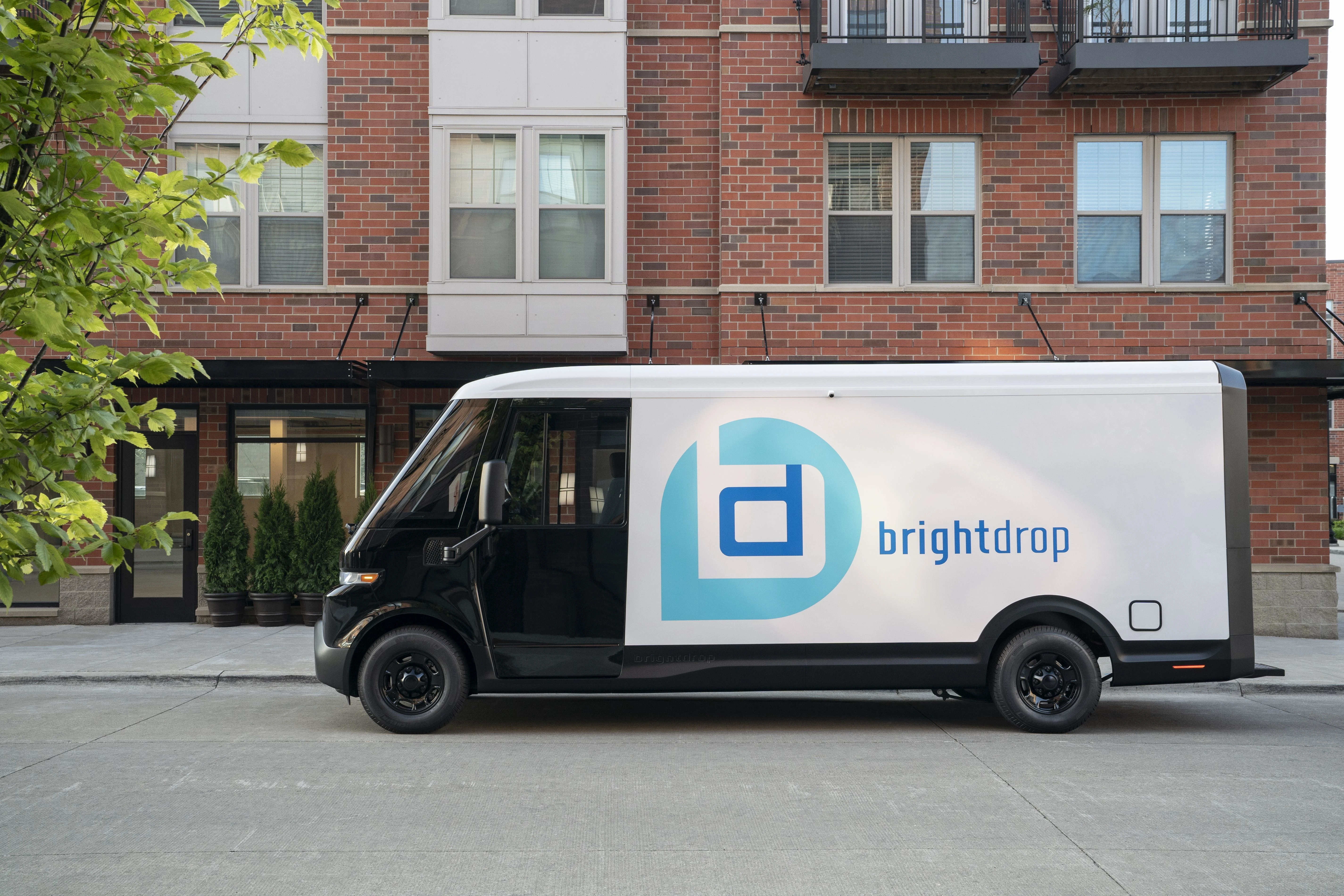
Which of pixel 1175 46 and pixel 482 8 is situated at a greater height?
pixel 482 8

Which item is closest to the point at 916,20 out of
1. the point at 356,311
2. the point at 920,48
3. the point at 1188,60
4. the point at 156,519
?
the point at 920,48

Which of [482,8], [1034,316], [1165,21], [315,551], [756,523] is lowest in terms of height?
[315,551]

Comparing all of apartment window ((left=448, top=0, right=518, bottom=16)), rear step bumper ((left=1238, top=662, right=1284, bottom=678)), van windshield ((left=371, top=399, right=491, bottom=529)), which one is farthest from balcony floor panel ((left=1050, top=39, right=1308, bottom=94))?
van windshield ((left=371, top=399, right=491, bottom=529))

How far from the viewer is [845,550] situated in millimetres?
8016

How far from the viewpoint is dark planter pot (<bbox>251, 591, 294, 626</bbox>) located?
44.4 feet

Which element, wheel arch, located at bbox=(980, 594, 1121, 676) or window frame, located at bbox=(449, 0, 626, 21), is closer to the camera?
wheel arch, located at bbox=(980, 594, 1121, 676)

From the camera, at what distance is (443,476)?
801 cm

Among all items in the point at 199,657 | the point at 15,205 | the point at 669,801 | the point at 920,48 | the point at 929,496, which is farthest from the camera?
the point at 920,48

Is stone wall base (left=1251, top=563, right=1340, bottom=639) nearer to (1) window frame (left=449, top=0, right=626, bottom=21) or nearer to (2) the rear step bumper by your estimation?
(2) the rear step bumper

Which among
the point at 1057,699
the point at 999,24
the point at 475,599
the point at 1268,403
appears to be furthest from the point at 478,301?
the point at 1268,403

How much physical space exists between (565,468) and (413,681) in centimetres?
188

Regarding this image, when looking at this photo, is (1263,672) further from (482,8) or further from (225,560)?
(482,8)

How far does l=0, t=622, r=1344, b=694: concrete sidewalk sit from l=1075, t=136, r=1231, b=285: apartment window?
4746mm

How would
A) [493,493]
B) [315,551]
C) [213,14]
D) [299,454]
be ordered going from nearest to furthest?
[493,493], [315,551], [213,14], [299,454]
